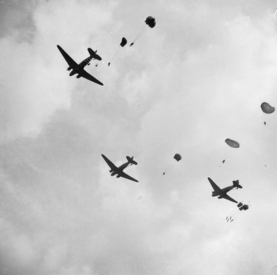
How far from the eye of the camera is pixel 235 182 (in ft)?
137

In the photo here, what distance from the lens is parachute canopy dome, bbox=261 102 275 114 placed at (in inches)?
1191

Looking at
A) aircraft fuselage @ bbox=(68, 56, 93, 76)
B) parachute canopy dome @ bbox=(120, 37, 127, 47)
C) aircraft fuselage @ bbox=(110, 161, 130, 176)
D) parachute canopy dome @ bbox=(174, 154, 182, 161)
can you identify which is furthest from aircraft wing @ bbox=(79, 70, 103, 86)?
parachute canopy dome @ bbox=(174, 154, 182, 161)

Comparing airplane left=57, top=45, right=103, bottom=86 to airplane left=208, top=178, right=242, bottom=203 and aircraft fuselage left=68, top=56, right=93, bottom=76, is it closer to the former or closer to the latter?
aircraft fuselage left=68, top=56, right=93, bottom=76

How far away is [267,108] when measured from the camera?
3041 cm

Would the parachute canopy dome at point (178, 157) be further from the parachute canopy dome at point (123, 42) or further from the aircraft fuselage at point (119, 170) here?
the parachute canopy dome at point (123, 42)

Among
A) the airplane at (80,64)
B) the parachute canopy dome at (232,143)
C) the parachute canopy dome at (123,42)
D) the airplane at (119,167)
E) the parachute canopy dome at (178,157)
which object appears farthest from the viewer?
the airplane at (119,167)

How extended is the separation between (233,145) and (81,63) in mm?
28329

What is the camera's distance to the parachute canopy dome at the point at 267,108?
30.3 m

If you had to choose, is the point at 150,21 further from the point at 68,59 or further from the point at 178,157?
the point at 178,157

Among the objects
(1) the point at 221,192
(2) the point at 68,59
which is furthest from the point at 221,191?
(2) the point at 68,59

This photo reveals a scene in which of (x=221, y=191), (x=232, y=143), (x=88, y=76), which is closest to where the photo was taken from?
(x=232, y=143)

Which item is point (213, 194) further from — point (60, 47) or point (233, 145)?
point (60, 47)

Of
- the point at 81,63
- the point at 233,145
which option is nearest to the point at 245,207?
the point at 233,145

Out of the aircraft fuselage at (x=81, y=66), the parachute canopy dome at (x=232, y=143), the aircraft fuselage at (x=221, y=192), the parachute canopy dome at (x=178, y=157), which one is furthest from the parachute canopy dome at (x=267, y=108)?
the aircraft fuselage at (x=81, y=66)
